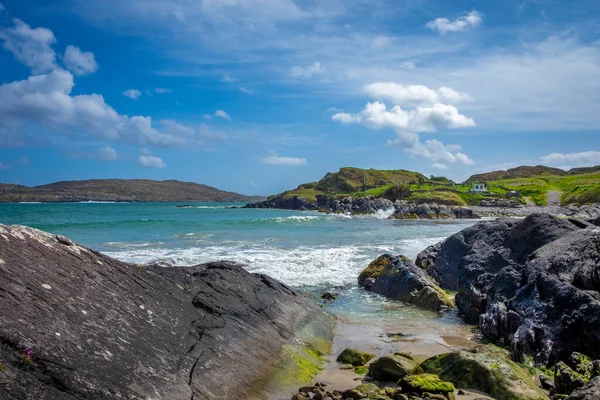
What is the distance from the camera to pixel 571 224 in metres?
17.3

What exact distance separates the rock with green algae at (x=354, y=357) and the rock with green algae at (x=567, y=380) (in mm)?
4890

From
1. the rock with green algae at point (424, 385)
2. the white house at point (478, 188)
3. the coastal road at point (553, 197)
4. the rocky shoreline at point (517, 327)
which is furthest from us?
the white house at point (478, 188)

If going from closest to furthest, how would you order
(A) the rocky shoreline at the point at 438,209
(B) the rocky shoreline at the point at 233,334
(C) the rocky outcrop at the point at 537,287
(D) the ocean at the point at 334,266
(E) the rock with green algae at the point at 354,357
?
(B) the rocky shoreline at the point at 233,334
(C) the rocky outcrop at the point at 537,287
(E) the rock with green algae at the point at 354,357
(D) the ocean at the point at 334,266
(A) the rocky shoreline at the point at 438,209

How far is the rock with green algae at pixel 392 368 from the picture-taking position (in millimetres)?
10495

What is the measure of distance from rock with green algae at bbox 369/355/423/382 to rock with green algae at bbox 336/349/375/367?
41.9 inches

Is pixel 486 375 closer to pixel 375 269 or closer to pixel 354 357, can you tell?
pixel 354 357

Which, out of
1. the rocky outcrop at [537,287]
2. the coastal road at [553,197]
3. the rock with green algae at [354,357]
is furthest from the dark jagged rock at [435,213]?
the rock with green algae at [354,357]

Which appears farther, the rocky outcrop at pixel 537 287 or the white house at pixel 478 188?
the white house at pixel 478 188

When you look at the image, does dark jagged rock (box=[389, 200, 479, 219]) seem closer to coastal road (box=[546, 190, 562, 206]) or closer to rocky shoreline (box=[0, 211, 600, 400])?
coastal road (box=[546, 190, 562, 206])

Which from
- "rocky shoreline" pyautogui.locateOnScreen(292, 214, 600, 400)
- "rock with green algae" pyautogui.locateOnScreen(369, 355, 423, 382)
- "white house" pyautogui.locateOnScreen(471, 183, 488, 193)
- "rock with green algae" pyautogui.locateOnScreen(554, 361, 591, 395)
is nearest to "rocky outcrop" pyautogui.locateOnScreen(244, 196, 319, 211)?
"white house" pyautogui.locateOnScreen(471, 183, 488, 193)

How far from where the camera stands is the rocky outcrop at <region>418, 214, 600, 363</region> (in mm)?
11281

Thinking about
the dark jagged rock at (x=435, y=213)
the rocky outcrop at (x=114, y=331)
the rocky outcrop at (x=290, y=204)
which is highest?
the rocky outcrop at (x=290, y=204)

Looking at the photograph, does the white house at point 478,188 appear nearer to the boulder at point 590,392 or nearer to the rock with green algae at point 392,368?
the rock with green algae at point 392,368

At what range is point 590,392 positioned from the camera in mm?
7387
